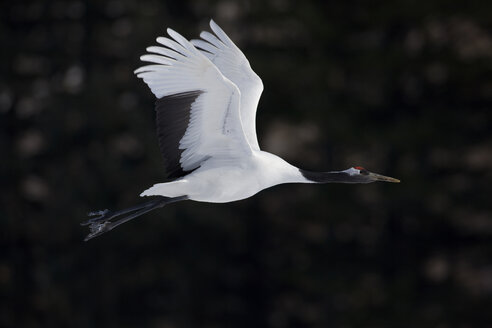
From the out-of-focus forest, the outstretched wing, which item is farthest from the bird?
the out-of-focus forest

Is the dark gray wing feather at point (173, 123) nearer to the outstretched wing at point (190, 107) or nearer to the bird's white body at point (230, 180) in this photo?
the outstretched wing at point (190, 107)

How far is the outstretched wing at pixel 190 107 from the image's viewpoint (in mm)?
8328

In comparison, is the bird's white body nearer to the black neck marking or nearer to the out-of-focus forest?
the black neck marking

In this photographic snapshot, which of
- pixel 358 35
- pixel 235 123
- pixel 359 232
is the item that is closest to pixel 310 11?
pixel 358 35

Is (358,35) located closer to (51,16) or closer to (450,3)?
(450,3)

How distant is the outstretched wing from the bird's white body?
4.2 inches

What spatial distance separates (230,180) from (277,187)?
12400 millimetres

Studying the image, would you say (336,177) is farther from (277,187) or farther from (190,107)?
(277,187)

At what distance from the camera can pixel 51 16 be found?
22.2 m

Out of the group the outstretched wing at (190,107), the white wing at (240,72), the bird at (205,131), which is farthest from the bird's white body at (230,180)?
the white wing at (240,72)

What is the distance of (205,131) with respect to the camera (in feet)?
29.2


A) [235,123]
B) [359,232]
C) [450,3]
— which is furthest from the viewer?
[359,232]

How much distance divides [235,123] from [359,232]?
12878mm

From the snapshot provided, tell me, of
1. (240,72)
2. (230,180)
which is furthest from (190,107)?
(240,72)
